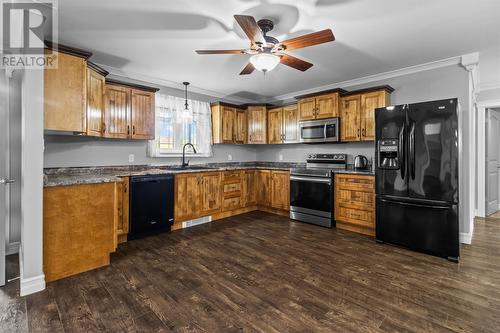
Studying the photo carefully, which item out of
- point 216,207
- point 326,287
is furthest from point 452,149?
point 216,207

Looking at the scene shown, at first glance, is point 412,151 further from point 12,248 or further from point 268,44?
point 12,248

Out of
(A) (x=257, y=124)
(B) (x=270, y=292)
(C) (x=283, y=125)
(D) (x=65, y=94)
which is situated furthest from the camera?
(A) (x=257, y=124)

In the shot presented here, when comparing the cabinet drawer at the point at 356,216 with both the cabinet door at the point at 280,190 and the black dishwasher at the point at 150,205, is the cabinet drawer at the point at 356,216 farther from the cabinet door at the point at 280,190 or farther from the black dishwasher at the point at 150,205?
the black dishwasher at the point at 150,205

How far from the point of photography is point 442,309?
1.95 metres

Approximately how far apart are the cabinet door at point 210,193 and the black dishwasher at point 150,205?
2.03 feet

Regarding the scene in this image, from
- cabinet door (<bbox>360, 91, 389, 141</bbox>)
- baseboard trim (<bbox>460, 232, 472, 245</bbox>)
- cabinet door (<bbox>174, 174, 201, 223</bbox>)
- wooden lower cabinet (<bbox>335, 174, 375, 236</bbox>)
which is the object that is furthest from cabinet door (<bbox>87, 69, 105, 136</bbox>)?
baseboard trim (<bbox>460, 232, 472, 245</bbox>)

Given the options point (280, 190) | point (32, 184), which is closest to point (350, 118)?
point (280, 190)

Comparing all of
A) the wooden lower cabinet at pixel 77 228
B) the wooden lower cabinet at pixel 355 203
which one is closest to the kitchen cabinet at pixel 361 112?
the wooden lower cabinet at pixel 355 203

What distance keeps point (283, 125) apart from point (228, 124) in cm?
118

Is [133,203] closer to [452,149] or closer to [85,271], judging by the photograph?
[85,271]

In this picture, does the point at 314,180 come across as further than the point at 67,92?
Yes

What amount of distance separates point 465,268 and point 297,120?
134 inches

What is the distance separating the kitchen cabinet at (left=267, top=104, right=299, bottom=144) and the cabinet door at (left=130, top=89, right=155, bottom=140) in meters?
2.52

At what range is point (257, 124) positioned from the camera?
554 centimetres
